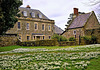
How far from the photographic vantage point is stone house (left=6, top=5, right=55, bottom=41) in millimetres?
41497

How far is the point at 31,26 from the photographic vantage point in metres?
44.2

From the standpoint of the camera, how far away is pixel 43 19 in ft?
155

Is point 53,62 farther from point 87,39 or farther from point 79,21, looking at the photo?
point 79,21

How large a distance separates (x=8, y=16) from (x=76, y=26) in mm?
31543

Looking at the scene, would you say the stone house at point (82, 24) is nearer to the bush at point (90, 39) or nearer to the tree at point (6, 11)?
the bush at point (90, 39)

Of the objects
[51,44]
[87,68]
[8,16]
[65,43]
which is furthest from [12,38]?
[87,68]

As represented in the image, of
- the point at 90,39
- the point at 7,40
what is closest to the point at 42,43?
the point at 7,40

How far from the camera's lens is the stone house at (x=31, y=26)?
4150 cm

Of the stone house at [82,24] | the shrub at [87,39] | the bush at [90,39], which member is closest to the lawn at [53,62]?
the shrub at [87,39]

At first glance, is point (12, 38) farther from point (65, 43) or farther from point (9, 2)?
point (9, 2)

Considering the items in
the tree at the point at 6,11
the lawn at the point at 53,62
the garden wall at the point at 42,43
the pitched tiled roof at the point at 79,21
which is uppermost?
the pitched tiled roof at the point at 79,21

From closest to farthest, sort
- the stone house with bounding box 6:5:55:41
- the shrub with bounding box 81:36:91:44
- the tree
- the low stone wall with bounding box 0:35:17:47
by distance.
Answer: the tree, the low stone wall with bounding box 0:35:17:47, the shrub with bounding box 81:36:91:44, the stone house with bounding box 6:5:55:41

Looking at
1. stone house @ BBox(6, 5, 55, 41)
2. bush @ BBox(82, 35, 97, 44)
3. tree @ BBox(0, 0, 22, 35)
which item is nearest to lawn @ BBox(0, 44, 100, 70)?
tree @ BBox(0, 0, 22, 35)

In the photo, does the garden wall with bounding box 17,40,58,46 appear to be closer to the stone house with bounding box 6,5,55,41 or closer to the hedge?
the hedge
